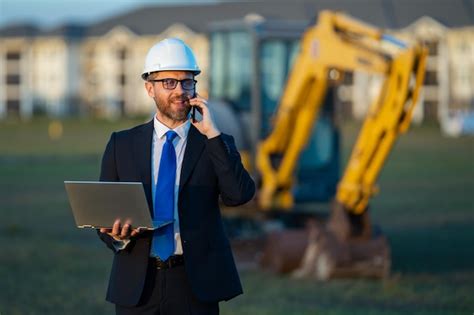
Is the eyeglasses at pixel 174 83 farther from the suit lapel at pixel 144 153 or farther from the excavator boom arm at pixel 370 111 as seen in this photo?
the excavator boom arm at pixel 370 111

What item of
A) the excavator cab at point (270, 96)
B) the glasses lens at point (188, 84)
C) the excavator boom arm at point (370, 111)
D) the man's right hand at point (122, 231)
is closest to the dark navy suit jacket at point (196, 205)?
the man's right hand at point (122, 231)

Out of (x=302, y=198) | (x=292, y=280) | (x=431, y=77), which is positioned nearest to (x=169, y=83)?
(x=292, y=280)

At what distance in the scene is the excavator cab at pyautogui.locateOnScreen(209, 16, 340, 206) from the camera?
58.3ft

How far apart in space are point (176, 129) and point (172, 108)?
12 cm

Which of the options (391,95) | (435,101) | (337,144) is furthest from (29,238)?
(435,101)

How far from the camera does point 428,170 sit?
34.8 meters

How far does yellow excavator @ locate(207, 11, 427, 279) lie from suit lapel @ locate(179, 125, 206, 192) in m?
8.22

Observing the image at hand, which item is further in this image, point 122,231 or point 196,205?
point 196,205

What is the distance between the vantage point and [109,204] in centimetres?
530

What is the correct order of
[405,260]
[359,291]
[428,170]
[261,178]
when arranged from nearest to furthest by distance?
[359,291] → [405,260] → [261,178] → [428,170]

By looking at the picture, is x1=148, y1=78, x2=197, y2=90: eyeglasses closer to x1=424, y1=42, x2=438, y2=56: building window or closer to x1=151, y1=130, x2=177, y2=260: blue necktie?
x1=151, y1=130, x2=177, y2=260: blue necktie

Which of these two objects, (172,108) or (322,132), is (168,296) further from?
(322,132)

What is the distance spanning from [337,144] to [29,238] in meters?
4.81

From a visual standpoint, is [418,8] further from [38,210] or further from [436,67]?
[436,67]
